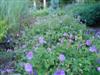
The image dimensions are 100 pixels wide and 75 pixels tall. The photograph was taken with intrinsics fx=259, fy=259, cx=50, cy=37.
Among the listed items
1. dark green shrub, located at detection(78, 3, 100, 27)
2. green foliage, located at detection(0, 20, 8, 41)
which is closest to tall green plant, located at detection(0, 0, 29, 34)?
green foliage, located at detection(0, 20, 8, 41)

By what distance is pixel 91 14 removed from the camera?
1080 cm

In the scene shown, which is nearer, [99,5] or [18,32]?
[18,32]

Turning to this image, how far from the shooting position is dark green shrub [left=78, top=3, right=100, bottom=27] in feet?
35.0

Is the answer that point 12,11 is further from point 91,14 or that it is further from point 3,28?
point 91,14

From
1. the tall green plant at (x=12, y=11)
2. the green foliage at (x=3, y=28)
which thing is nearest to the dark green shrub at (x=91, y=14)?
the tall green plant at (x=12, y=11)

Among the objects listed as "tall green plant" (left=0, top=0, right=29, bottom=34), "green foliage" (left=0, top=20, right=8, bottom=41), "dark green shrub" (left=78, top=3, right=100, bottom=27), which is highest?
"tall green plant" (left=0, top=0, right=29, bottom=34)

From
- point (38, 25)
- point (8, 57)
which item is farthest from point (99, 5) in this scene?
point (8, 57)

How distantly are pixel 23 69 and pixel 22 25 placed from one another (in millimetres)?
2384

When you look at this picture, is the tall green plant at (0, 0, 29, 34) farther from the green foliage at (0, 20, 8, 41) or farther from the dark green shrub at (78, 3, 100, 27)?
the dark green shrub at (78, 3, 100, 27)

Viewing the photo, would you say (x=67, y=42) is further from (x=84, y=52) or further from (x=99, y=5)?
(x=99, y=5)

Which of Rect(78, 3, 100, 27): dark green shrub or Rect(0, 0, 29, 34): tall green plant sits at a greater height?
Rect(0, 0, 29, 34): tall green plant

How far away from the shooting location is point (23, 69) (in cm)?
287

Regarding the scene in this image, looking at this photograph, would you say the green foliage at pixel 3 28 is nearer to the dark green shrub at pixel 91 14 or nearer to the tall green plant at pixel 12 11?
the tall green plant at pixel 12 11

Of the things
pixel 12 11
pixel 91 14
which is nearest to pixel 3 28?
pixel 12 11
